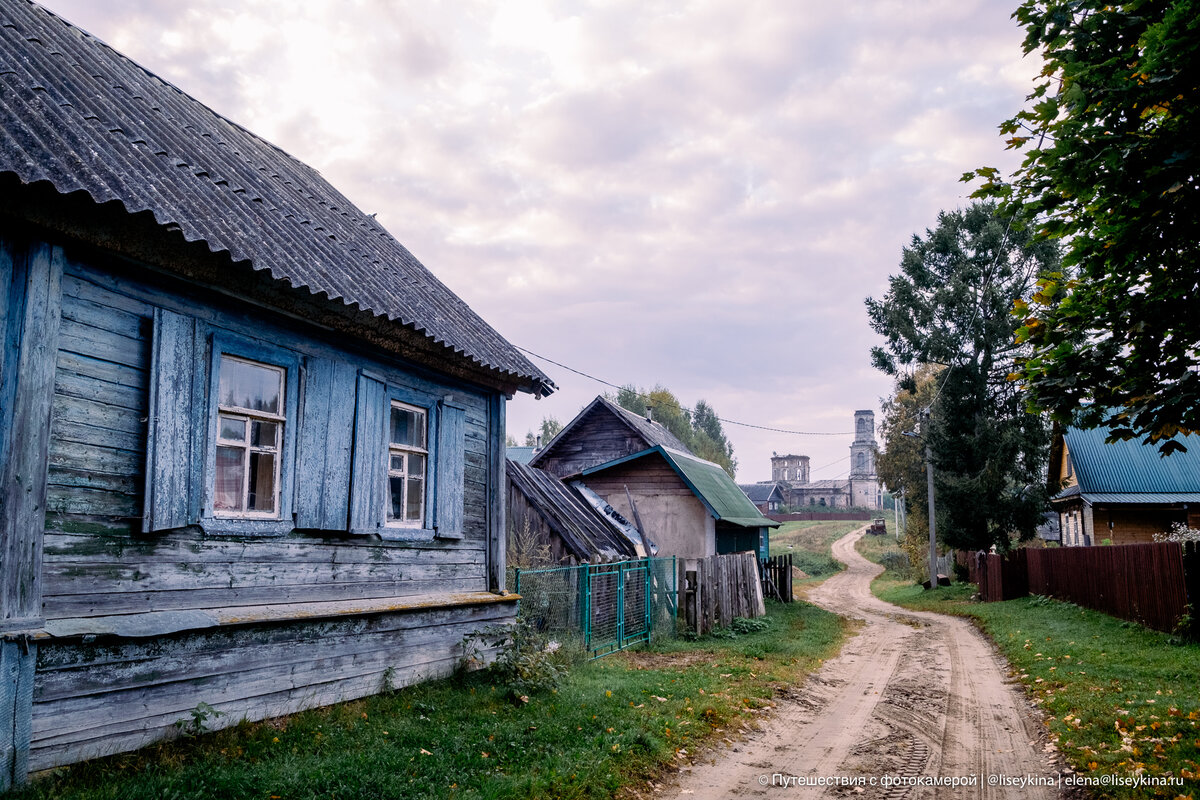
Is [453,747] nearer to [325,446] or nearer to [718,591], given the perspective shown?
[325,446]

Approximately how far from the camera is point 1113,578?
632 inches

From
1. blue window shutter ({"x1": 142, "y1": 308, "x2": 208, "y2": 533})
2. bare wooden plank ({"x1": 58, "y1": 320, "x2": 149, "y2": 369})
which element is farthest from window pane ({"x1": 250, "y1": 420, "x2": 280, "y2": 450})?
bare wooden plank ({"x1": 58, "y1": 320, "x2": 149, "y2": 369})

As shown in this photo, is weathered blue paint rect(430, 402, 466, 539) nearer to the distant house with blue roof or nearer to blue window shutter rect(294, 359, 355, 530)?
blue window shutter rect(294, 359, 355, 530)

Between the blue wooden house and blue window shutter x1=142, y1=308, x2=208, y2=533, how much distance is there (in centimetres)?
2

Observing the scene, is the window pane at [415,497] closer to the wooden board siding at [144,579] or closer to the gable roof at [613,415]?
the wooden board siding at [144,579]

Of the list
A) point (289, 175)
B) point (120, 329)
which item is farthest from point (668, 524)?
point (120, 329)

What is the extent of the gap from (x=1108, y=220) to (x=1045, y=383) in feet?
4.39

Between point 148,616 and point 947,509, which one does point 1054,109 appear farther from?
point 947,509

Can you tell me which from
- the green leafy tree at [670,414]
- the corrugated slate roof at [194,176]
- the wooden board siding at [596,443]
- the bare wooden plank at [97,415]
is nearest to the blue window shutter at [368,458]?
the corrugated slate roof at [194,176]

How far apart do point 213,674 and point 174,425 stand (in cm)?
208

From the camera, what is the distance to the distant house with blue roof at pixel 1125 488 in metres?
26.1

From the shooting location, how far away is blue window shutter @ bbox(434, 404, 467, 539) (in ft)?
31.0

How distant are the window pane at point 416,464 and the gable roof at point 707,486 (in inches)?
461

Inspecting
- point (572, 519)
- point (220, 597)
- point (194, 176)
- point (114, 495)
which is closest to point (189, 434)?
point (114, 495)
